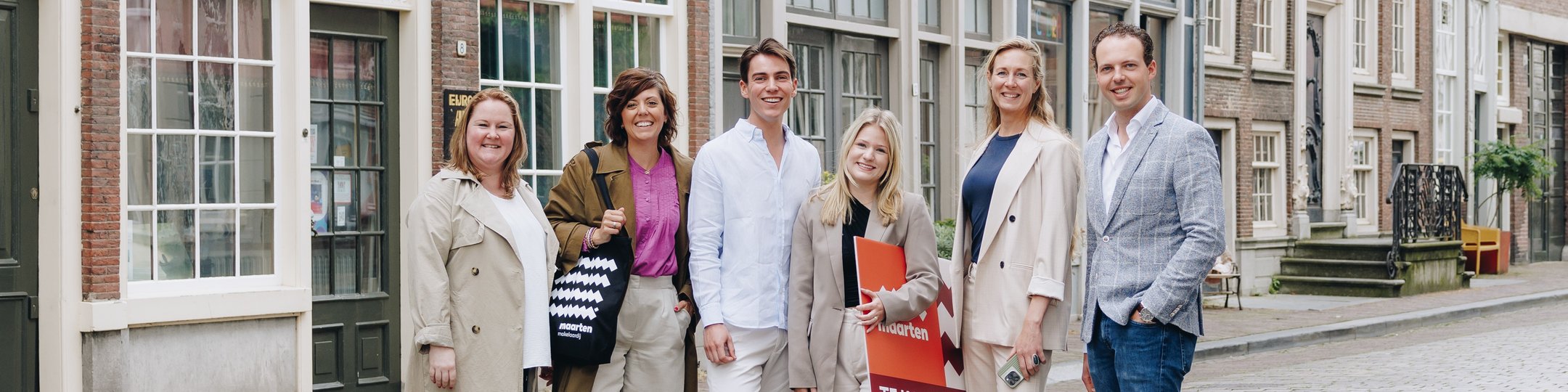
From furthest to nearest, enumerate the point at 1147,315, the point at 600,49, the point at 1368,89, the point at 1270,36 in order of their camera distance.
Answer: the point at 1368,89 < the point at 1270,36 < the point at 600,49 < the point at 1147,315

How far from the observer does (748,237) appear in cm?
475

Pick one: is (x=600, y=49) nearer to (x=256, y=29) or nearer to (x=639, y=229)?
(x=256, y=29)

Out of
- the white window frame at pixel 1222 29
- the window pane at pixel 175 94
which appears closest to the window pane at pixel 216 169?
the window pane at pixel 175 94

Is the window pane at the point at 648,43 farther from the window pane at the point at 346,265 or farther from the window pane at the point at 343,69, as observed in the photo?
the window pane at the point at 346,265

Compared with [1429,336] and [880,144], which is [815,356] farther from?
[1429,336]

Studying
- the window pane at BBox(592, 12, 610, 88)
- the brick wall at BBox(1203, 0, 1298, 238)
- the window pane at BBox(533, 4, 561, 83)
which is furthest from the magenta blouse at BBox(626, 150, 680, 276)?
the brick wall at BBox(1203, 0, 1298, 238)

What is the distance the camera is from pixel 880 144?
4664 mm

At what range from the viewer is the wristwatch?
13.4 ft

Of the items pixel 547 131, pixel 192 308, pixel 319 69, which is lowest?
pixel 192 308

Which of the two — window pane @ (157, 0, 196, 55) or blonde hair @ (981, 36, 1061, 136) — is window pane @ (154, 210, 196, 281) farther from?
blonde hair @ (981, 36, 1061, 136)

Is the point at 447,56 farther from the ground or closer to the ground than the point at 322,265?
farther from the ground

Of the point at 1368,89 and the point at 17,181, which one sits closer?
the point at 17,181

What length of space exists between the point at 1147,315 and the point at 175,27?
605 cm

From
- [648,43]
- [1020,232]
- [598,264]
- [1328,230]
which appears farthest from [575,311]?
[1328,230]
